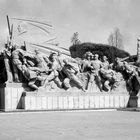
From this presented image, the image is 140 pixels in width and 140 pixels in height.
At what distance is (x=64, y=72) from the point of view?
1722 cm

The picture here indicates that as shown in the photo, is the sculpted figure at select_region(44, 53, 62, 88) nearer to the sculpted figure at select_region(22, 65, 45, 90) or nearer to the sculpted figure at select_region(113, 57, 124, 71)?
the sculpted figure at select_region(22, 65, 45, 90)

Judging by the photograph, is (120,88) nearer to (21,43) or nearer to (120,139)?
(21,43)

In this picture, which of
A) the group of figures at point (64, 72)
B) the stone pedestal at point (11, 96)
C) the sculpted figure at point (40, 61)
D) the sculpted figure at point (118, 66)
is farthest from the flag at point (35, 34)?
the sculpted figure at point (118, 66)

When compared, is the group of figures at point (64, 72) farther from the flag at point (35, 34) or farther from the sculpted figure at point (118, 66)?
the flag at point (35, 34)

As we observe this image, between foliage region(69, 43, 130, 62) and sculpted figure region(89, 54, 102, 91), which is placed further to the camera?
foliage region(69, 43, 130, 62)

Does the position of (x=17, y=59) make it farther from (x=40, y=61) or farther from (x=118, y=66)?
(x=118, y=66)

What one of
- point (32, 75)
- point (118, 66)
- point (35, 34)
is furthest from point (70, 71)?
point (118, 66)

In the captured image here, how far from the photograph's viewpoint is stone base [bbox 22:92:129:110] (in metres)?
15.9

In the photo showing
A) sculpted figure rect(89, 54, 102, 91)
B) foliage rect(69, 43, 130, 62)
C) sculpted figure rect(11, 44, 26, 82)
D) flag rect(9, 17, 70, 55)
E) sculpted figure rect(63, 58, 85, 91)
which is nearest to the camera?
sculpted figure rect(11, 44, 26, 82)

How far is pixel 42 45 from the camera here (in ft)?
59.1

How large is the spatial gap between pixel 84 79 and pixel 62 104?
85.5 inches

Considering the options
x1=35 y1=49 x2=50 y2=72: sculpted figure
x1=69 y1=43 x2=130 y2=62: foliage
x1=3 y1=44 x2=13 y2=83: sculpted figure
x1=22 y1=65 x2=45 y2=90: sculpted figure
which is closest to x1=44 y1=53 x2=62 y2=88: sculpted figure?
x1=35 y1=49 x2=50 y2=72: sculpted figure

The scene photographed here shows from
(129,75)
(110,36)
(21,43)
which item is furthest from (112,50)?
(21,43)

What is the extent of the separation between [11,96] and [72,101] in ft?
11.1
